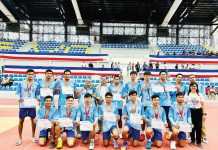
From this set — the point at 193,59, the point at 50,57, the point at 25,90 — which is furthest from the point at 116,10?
the point at 25,90

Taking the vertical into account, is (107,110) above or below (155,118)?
above

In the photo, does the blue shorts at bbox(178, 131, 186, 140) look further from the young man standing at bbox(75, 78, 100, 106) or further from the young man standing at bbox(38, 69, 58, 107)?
the young man standing at bbox(38, 69, 58, 107)

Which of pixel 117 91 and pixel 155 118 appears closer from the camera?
pixel 155 118

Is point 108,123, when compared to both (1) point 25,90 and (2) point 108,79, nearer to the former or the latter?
(1) point 25,90

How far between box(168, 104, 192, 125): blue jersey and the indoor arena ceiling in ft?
76.3

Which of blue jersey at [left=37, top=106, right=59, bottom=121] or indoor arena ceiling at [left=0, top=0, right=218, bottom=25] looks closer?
blue jersey at [left=37, top=106, right=59, bottom=121]

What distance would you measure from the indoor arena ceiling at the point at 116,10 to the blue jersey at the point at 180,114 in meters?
23.3

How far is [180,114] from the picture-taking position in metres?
6.50

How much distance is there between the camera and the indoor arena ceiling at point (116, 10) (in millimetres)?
30172

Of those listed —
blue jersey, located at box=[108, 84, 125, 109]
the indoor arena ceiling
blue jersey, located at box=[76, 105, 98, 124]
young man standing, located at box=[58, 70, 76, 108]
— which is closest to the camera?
blue jersey, located at box=[76, 105, 98, 124]

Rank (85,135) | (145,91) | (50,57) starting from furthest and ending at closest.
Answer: (50,57) → (145,91) → (85,135)

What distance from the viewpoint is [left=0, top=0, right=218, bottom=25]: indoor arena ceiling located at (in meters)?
30.2

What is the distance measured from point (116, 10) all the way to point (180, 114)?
Answer: 28.1 meters

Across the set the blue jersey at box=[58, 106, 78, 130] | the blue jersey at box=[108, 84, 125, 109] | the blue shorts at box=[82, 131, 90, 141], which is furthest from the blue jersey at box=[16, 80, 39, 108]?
the blue jersey at box=[108, 84, 125, 109]
